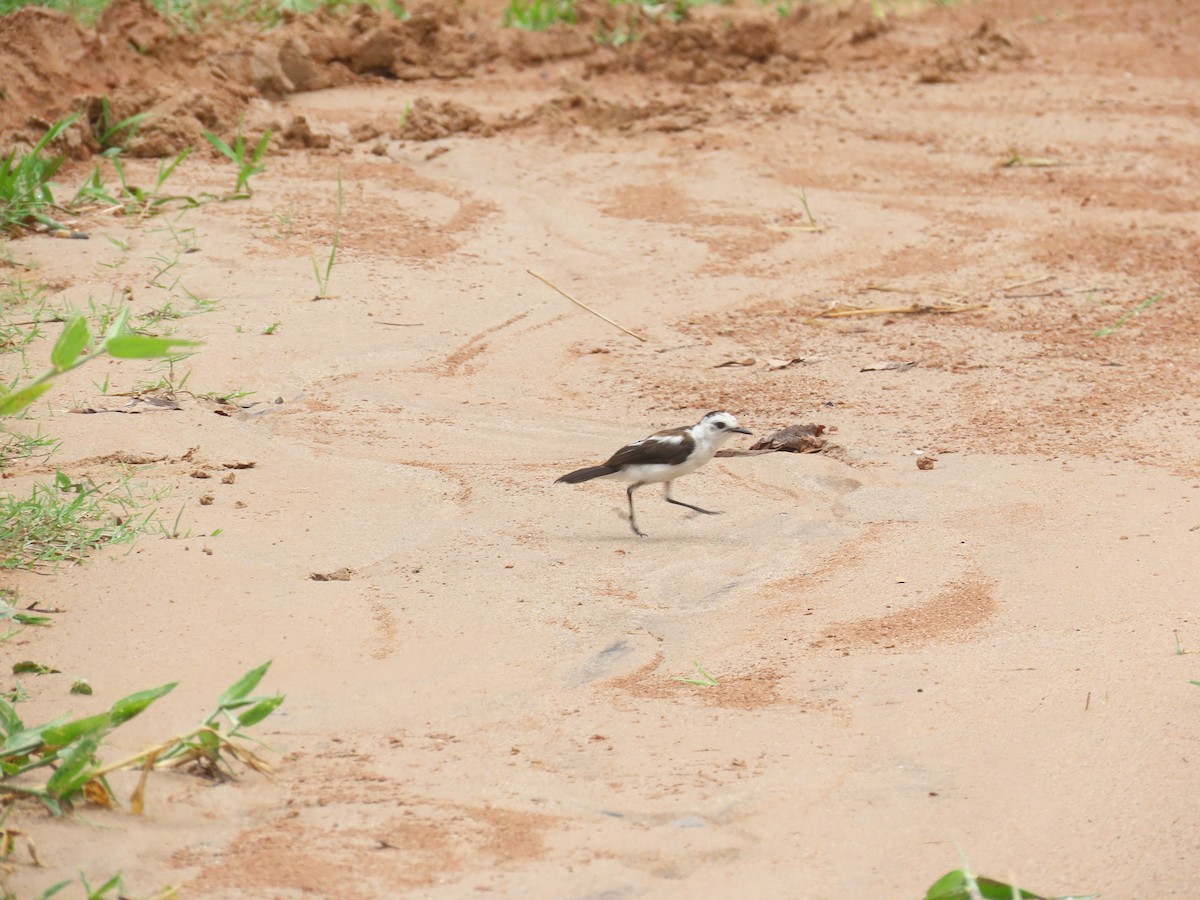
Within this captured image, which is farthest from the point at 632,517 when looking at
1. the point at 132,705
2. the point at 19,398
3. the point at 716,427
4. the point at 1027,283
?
the point at 1027,283

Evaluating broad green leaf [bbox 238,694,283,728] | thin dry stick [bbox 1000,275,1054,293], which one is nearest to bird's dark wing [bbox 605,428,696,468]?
broad green leaf [bbox 238,694,283,728]

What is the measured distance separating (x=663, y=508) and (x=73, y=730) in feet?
9.48

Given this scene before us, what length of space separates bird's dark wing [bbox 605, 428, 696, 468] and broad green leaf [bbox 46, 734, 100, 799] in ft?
8.52

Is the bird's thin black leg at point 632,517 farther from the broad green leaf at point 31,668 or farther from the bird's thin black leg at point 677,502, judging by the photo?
the broad green leaf at point 31,668

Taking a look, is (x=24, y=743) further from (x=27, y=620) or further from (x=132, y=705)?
(x=27, y=620)

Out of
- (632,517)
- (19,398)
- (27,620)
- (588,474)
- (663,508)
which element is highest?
(19,398)

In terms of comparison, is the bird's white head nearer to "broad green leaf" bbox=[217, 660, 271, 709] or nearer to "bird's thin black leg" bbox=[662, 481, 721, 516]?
"bird's thin black leg" bbox=[662, 481, 721, 516]

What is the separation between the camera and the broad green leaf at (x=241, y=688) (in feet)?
11.3

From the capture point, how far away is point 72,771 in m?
3.27

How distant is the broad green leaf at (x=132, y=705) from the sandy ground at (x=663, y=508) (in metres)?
0.19

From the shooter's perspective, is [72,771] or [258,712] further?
[258,712]

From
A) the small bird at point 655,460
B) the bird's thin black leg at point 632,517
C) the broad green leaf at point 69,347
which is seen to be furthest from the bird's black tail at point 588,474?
the broad green leaf at point 69,347

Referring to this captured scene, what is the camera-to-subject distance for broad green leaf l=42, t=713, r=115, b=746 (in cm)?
328

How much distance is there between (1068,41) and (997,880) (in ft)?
34.6
